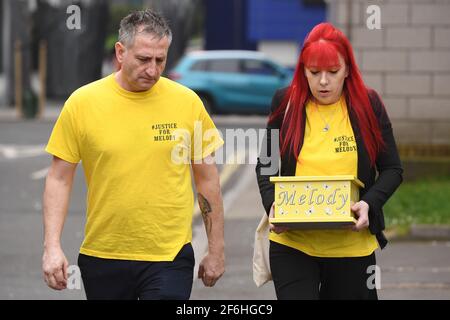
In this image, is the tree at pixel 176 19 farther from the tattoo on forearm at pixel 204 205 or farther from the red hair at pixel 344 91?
the red hair at pixel 344 91

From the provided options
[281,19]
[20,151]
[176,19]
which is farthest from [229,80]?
[176,19]

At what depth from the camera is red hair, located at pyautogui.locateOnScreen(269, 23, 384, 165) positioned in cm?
573

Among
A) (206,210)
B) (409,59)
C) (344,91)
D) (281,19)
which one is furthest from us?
(281,19)

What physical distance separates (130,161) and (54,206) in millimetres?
400

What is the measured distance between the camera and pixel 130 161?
18.4 ft

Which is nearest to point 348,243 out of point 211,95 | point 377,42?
point 377,42

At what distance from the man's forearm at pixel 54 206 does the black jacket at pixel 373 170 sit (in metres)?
0.86

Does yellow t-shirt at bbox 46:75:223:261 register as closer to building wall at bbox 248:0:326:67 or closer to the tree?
the tree

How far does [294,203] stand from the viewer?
567 cm

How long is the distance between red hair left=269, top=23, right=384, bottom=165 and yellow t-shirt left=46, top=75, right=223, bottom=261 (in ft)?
1.44

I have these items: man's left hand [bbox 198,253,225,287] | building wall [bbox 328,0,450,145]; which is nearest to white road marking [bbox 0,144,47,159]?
building wall [bbox 328,0,450,145]

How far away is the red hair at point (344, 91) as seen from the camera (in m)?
5.73

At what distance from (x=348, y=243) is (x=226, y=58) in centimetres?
2745

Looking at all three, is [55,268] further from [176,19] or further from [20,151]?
[176,19]
